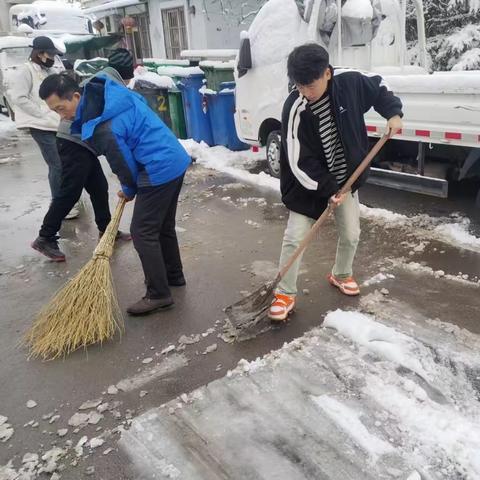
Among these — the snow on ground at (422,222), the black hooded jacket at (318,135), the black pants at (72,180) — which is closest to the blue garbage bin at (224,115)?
the snow on ground at (422,222)

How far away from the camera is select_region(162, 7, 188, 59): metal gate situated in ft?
50.6

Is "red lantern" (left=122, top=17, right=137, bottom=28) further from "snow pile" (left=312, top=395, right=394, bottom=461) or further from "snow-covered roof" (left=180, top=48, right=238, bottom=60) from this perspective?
"snow pile" (left=312, top=395, right=394, bottom=461)

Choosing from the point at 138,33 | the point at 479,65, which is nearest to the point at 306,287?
the point at 479,65

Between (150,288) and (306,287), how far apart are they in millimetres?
1213

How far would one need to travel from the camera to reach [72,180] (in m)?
4.55

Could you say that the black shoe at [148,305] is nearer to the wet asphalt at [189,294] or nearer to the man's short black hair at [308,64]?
the wet asphalt at [189,294]

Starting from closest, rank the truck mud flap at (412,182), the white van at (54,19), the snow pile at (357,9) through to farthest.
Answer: the truck mud flap at (412,182) → the snow pile at (357,9) → the white van at (54,19)

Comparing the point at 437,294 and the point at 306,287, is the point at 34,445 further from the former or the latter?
the point at 437,294

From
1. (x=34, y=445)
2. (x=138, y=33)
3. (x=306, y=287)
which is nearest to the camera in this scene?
(x=34, y=445)

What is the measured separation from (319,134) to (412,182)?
2384mm

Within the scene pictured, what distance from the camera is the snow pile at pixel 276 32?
19.5 ft

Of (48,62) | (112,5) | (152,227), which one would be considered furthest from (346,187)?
(112,5)

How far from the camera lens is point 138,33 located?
59.6ft

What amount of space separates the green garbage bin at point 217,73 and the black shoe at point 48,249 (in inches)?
187
